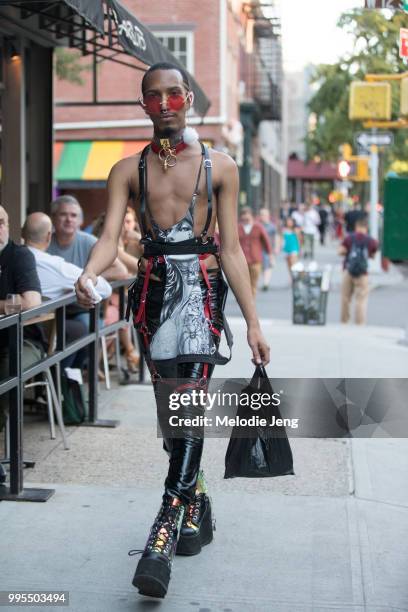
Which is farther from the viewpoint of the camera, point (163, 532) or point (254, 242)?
point (254, 242)

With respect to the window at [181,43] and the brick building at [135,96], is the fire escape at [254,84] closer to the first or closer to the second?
the brick building at [135,96]

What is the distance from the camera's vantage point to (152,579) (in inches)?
151

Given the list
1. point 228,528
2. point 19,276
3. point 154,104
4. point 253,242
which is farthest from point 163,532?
point 253,242

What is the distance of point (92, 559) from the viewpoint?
4.39 metres

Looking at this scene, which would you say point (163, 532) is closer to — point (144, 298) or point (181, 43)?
point (144, 298)

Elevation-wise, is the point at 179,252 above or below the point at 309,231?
above

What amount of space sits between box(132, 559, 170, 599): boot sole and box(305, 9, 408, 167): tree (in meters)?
9.01

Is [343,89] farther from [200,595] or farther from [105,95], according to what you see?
[200,595]

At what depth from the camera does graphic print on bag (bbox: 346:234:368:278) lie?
51.1 feet

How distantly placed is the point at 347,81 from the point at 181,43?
496cm

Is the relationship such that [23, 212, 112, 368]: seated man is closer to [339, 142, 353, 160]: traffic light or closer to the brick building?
the brick building

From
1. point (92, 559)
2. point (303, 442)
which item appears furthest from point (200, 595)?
point (303, 442)

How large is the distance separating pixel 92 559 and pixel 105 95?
24.7 meters

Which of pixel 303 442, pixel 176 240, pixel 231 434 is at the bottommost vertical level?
pixel 303 442
